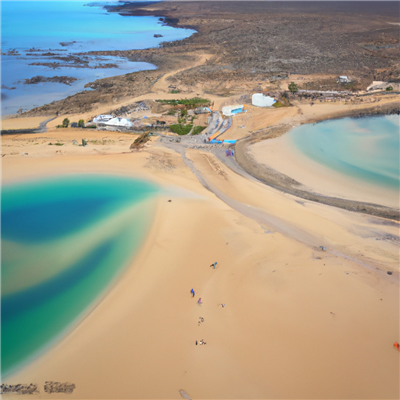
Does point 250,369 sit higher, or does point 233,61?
point 233,61

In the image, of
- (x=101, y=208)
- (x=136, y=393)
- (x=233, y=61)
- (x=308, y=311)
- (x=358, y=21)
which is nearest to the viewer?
(x=136, y=393)

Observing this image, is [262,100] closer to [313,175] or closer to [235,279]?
[313,175]

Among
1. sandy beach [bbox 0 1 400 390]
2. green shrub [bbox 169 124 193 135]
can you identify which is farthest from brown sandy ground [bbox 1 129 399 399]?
green shrub [bbox 169 124 193 135]

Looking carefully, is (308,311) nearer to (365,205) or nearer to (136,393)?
(136,393)

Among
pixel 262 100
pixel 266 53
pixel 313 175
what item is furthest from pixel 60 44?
pixel 313 175

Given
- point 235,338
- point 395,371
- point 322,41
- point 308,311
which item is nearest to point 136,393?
point 235,338

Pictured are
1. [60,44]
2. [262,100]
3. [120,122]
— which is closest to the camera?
[120,122]

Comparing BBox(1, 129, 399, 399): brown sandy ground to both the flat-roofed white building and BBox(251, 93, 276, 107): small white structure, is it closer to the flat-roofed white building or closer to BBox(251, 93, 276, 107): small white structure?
BBox(251, 93, 276, 107): small white structure
